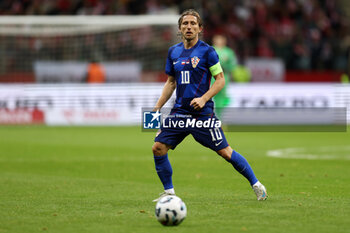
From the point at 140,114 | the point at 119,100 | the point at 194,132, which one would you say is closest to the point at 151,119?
the point at 194,132

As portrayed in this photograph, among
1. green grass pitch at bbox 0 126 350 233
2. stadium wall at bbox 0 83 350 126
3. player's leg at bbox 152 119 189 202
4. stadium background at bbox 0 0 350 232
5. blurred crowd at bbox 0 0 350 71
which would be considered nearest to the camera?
green grass pitch at bbox 0 126 350 233

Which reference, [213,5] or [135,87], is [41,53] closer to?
[135,87]

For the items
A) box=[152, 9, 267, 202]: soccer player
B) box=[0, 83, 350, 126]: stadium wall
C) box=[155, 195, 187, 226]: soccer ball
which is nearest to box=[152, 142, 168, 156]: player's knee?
box=[152, 9, 267, 202]: soccer player

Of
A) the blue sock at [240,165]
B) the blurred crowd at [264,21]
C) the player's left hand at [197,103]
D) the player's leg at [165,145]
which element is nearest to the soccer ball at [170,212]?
the player's left hand at [197,103]

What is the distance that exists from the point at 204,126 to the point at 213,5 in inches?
830

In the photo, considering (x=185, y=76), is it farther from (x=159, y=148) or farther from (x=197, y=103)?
(x=159, y=148)

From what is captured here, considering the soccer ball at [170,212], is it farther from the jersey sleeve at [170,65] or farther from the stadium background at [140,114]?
the jersey sleeve at [170,65]

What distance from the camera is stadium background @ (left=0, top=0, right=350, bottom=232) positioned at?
733cm

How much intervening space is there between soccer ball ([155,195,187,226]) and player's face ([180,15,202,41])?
2.11 meters

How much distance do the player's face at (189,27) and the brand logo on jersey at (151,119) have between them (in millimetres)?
919

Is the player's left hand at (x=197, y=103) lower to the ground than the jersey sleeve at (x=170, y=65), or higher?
lower

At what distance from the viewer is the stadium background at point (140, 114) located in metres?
7.33

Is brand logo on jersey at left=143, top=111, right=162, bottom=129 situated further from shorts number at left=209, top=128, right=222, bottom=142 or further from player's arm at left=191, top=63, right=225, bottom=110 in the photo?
shorts number at left=209, top=128, right=222, bottom=142

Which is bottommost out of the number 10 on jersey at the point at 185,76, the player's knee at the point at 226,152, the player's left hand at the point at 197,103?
the player's knee at the point at 226,152
